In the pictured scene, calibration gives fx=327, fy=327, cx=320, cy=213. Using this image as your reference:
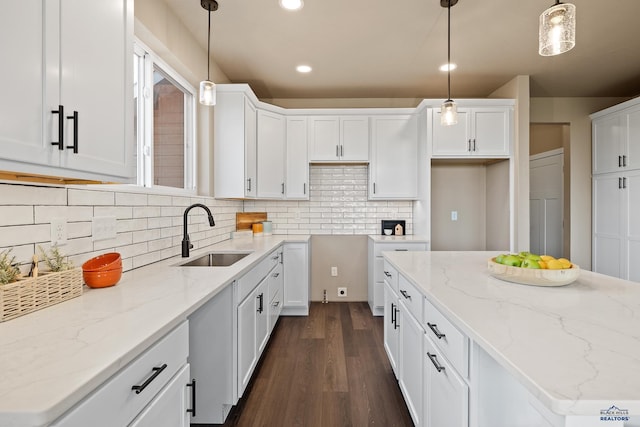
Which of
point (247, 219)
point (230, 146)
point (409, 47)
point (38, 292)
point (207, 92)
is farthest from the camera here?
point (247, 219)

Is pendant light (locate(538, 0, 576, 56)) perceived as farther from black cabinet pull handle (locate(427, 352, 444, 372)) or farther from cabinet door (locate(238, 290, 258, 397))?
cabinet door (locate(238, 290, 258, 397))

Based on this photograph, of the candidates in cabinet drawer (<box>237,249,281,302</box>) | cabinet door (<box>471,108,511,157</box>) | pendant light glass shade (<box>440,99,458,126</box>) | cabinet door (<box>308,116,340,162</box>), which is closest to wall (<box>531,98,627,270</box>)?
cabinet door (<box>471,108,511,157</box>)

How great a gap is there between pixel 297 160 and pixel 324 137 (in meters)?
0.43

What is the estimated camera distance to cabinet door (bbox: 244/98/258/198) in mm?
3354

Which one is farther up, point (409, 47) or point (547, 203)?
point (409, 47)

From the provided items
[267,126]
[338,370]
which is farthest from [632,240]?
[267,126]

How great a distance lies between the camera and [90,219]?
1.55 m

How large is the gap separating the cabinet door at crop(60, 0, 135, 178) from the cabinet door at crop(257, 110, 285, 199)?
2.31 meters

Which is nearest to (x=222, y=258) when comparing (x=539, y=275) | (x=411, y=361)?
(x=411, y=361)

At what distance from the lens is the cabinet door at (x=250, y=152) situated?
335 cm

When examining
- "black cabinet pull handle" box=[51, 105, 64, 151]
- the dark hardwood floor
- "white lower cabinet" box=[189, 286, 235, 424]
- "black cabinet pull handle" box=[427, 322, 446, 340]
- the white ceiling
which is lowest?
the dark hardwood floor

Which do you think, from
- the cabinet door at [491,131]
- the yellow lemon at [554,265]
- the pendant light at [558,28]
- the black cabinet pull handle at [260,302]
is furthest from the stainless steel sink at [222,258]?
the cabinet door at [491,131]

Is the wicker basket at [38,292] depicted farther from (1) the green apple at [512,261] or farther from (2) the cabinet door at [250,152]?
(2) the cabinet door at [250,152]

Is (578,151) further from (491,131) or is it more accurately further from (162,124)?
(162,124)
